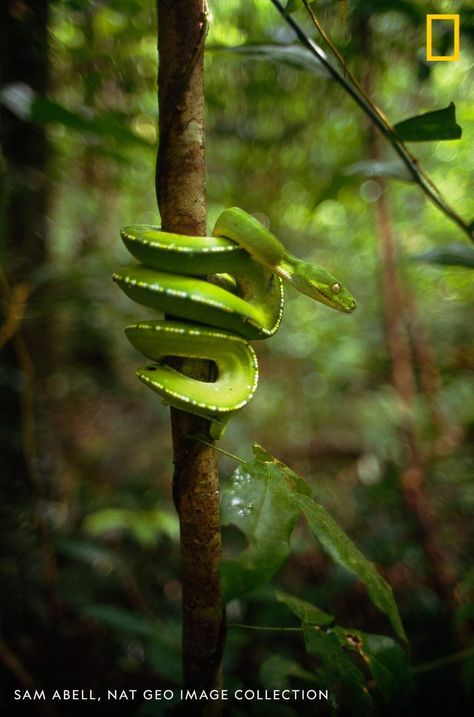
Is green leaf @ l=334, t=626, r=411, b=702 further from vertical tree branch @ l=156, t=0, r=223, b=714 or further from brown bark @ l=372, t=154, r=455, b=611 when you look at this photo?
brown bark @ l=372, t=154, r=455, b=611

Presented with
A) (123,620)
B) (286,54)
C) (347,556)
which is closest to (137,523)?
(123,620)

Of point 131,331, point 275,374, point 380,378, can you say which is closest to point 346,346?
point 380,378

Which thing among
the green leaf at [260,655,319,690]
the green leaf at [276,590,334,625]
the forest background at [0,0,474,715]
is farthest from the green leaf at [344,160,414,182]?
the green leaf at [260,655,319,690]

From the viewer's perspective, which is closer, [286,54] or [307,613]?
[307,613]

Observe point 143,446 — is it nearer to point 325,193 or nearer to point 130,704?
point 130,704

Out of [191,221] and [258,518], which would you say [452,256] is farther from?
[258,518]

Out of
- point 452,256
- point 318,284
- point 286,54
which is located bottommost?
point 318,284

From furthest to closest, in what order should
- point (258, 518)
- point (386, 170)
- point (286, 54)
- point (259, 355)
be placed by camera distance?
point (259, 355)
point (386, 170)
point (286, 54)
point (258, 518)
